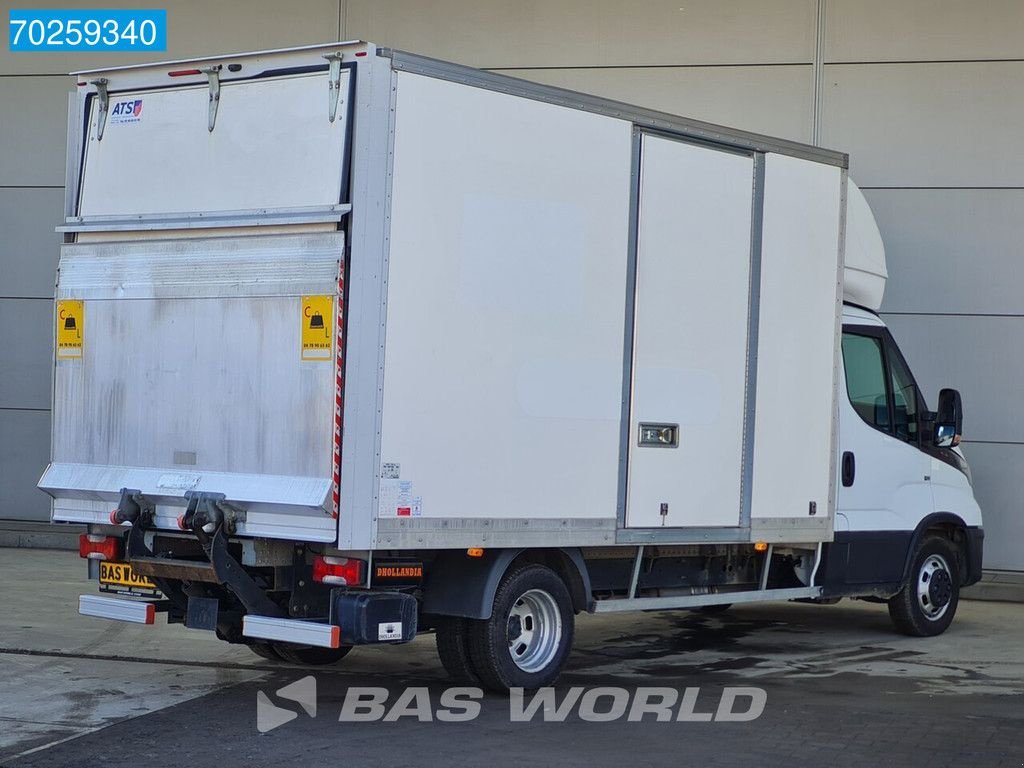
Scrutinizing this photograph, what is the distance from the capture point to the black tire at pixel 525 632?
851cm

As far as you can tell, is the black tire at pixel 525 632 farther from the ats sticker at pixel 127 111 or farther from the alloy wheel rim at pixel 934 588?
the alloy wheel rim at pixel 934 588

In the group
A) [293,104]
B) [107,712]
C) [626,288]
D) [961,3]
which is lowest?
[107,712]

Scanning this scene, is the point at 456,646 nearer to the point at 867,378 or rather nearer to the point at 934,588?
the point at 867,378

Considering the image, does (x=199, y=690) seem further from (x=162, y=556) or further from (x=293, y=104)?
(x=293, y=104)

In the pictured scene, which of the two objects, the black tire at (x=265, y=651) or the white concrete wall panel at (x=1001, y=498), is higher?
the white concrete wall panel at (x=1001, y=498)

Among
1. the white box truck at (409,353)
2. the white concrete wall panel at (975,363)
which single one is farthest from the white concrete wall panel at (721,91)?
the white box truck at (409,353)

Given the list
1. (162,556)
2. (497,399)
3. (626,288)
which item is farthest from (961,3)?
(162,556)

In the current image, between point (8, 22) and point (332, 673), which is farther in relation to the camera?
point (8, 22)

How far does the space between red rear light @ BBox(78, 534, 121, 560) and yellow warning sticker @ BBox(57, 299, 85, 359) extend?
1116 millimetres

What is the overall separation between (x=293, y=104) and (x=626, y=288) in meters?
2.38

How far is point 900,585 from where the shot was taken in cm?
1168

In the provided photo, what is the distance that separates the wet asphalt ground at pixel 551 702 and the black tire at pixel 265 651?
0.11 metres

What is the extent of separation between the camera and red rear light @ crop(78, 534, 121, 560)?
877 centimetres

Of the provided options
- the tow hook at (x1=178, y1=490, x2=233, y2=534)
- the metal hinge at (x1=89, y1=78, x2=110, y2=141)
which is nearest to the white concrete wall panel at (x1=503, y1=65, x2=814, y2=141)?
the metal hinge at (x1=89, y1=78, x2=110, y2=141)
